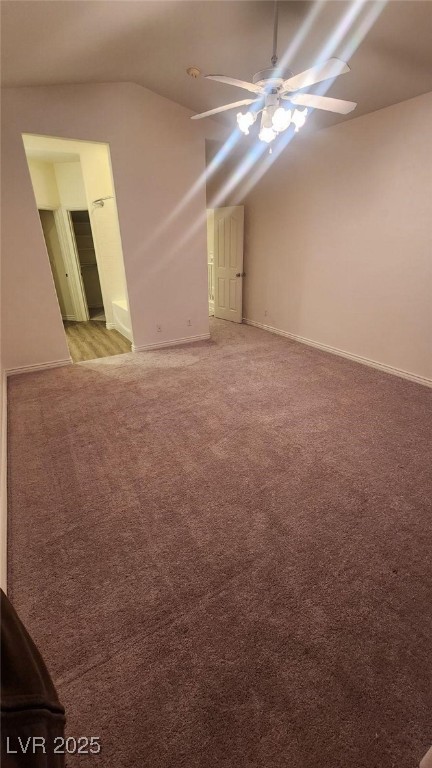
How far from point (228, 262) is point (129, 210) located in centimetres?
235

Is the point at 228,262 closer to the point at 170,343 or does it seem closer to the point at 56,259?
the point at 170,343

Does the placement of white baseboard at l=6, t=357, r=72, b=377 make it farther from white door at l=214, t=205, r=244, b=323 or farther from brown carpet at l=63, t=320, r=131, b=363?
white door at l=214, t=205, r=244, b=323

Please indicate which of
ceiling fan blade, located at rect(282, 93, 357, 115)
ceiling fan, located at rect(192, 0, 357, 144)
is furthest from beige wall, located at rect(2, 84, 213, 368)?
ceiling fan blade, located at rect(282, 93, 357, 115)

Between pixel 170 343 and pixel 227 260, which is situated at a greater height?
pixel 227 260

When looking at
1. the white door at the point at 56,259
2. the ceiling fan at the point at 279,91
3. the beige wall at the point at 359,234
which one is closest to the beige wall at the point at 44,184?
the white door at the point at 56,259

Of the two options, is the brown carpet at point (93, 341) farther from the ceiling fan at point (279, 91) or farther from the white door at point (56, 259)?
the ceiling fan at point (279, 91)

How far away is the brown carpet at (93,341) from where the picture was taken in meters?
4.59

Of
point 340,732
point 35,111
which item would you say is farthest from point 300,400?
point 35,111

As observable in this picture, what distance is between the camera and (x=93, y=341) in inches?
203

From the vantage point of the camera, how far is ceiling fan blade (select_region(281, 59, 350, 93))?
164 cm

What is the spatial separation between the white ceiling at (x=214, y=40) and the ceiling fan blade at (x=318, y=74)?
66 centimetres

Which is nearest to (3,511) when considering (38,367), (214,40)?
(38,367)

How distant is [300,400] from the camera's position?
10.4ft

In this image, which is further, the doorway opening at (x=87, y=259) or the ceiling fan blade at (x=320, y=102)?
the doorway opening at (x=87, y=259)
